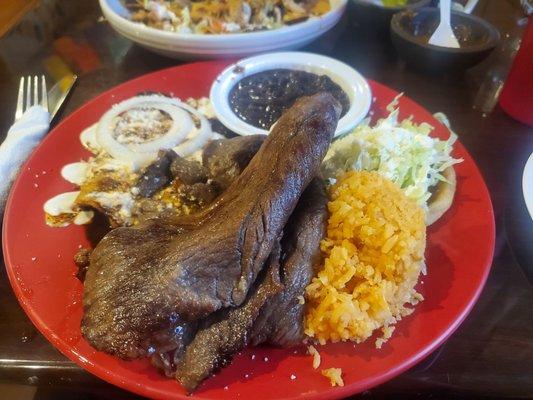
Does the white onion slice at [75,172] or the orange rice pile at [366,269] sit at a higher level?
the orange rice pile at [366,269]

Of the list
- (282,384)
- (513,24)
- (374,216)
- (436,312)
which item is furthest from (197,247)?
(513,24)

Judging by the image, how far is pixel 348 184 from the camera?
1849 millimetres

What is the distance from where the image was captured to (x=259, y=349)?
158cm

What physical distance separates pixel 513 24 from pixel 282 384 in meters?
3.52

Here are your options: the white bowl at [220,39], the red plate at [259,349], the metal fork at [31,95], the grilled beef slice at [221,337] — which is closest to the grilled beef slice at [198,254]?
the grilled beef slice at [221,337]

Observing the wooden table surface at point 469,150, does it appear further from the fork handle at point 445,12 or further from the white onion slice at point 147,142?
the white onion slice at point 147,142

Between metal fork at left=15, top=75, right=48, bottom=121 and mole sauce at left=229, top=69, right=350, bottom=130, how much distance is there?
116cm

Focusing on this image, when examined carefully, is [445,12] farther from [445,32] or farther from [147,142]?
[147,142]

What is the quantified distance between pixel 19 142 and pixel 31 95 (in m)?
0.54

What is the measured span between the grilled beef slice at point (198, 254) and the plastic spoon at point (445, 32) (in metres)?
1.61

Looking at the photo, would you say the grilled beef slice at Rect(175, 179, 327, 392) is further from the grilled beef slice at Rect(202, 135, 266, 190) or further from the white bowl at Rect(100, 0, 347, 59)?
the white bowl at Rect(100, 0, 347, 59)

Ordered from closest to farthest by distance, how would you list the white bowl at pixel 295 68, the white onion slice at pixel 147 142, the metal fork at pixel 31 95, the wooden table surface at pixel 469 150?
the wooden table surface at pixel 469 150, the white onion slice at pixel 147 142, the white bowl at pixel 295 68, the metal fork at pixel 31 95

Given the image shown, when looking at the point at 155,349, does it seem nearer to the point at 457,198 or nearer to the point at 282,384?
the point at 282,384

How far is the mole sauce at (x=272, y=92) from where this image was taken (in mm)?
2432
